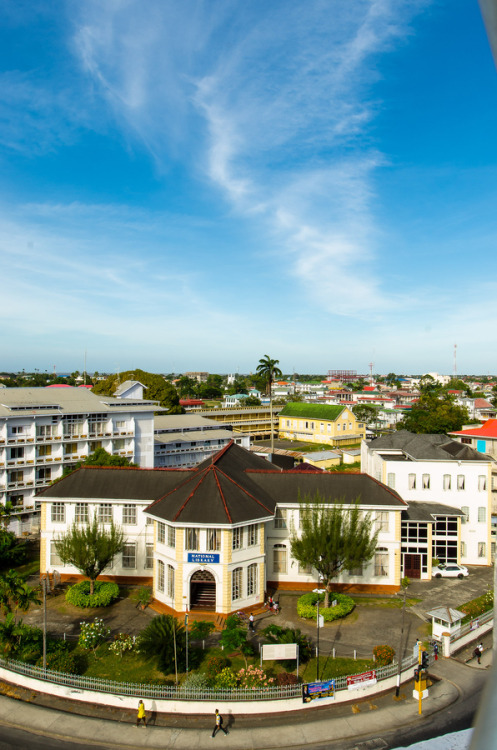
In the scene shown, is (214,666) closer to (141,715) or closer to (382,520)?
(141,715)

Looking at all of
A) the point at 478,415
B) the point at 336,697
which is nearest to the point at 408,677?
the point at 336,697

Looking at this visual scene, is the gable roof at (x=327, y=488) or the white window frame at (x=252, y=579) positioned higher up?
the gable roof at (x=327, y=488)

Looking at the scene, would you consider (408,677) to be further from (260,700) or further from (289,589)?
(289,589)

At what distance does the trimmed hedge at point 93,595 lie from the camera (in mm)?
34344

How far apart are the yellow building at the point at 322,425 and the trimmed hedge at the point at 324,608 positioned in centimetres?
7689

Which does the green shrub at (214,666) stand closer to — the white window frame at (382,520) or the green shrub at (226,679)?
the green shrub at (226,679)

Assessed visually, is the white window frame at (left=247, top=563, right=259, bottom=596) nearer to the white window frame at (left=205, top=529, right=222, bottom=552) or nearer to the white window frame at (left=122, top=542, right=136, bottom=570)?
the white window frame at (left=205, top=529, right=222, bottom=552)

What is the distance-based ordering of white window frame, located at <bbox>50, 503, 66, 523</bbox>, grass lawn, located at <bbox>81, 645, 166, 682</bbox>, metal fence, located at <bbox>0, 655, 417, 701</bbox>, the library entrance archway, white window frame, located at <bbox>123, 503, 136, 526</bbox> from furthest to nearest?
white window frame, located at <bbox>50, 503, 66, 523</bbox> < white window frame, located at <bbox>123, 503, 136, 526</bbox> < the library entrance archway < grass lawn, located at <bbox>81, 645, 166, 682</bbox> < metal fence, located at <bbox>0, 655, 417, 701</bbox>

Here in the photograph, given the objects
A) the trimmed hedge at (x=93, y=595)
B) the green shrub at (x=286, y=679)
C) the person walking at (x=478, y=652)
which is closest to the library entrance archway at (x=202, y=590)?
the trimmed hedge at (x=93, y=595)

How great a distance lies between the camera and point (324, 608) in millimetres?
33250

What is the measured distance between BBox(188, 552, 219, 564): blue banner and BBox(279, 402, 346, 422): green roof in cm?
8259

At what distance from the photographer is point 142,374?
97.9 meters

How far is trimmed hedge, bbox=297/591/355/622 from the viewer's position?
107 ft

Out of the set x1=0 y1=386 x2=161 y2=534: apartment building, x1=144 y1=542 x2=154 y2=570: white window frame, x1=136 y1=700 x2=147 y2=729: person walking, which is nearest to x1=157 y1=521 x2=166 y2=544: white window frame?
x1=144 y1=542 x2=154 y2=570: white window frame
